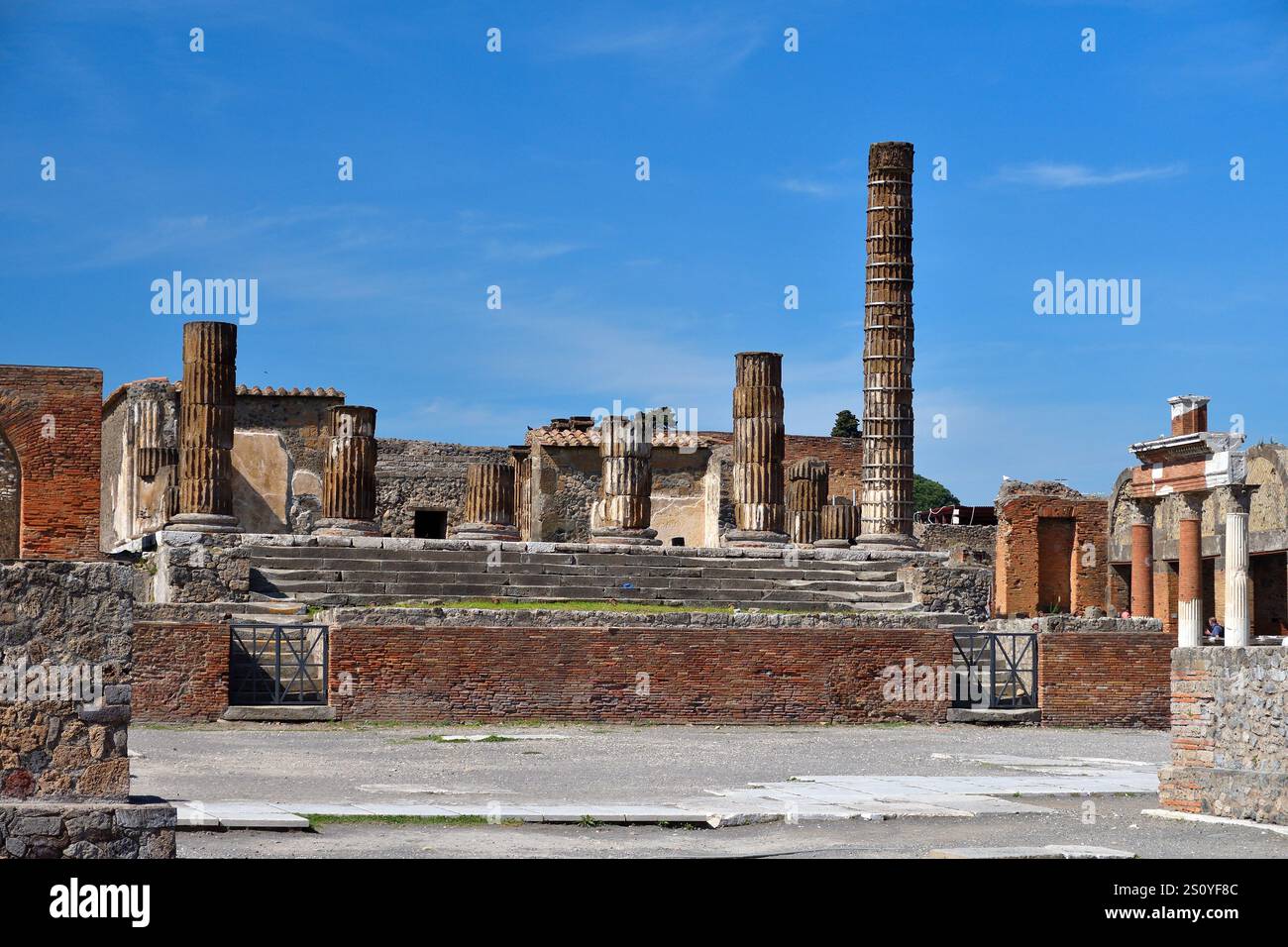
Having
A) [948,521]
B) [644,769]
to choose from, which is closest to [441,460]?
[948,521]

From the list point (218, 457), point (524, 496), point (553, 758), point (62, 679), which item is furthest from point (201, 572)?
point (524, 496)

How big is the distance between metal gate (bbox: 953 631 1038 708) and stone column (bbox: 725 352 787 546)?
23.7ft

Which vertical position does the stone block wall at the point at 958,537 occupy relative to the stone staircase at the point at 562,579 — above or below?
above

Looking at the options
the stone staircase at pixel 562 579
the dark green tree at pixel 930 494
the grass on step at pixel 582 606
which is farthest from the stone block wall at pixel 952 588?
the dark green tree at pixel 930 494

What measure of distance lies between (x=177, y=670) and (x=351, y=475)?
840 cm

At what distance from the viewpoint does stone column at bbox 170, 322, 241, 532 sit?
24531 mm

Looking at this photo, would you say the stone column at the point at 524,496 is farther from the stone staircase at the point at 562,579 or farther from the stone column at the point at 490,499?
the stone staircase at the point at 562,579

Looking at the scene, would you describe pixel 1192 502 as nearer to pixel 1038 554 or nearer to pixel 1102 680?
pixel 1102 680

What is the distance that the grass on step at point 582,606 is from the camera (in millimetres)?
21141

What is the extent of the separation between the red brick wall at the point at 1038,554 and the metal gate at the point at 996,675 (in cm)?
1808

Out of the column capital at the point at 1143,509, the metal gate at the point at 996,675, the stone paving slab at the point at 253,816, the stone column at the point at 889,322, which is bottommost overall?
the stone paving slab at the point at 253,816

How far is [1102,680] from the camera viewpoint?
20.3 meters
